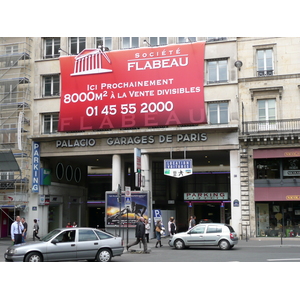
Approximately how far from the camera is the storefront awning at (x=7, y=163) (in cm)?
3372

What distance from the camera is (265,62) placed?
3178 cm

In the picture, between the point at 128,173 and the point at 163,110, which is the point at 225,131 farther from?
the point at 128,173

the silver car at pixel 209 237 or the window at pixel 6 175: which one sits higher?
the window at pixel 6 175

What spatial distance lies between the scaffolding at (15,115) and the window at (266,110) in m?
18.5

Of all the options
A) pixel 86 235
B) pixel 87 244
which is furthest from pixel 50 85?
pixel 87 244

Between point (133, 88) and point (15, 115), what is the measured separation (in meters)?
10.4

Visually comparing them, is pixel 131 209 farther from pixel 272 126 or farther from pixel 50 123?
pixel 272 126

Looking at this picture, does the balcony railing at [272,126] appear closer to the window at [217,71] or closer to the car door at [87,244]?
the window at [217,71]

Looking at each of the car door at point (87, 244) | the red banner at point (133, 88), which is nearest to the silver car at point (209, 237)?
the car door at point (87, 244)

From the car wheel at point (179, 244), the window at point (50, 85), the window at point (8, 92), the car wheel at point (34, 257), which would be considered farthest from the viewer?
the window at point (50, 85)

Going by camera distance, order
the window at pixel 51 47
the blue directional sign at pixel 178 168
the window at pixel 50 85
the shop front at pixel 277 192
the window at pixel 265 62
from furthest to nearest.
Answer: the window at pixel 51 47 → the window at pixel 50 85 → the window at pixel 265 62 → the blue directional sign at pixel 178 168 → the shop front at pixel 277 192

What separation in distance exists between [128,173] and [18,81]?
1380 cm

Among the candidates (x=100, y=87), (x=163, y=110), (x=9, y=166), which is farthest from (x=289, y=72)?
(x=9, y=166)

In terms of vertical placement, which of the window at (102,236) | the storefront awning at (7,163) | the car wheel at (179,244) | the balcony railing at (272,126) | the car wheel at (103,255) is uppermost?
the balcony railing at (272,126)
